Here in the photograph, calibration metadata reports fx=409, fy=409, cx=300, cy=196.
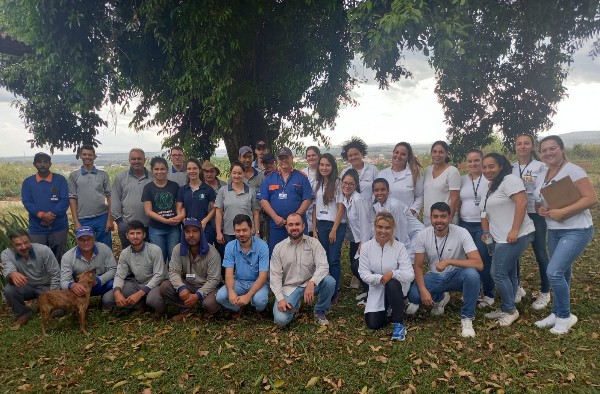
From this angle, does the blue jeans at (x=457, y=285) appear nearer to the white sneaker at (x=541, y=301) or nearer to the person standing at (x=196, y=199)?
the white sneaker at (x=541, y=301)

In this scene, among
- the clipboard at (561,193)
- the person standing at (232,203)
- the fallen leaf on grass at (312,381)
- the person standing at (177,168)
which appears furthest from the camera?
the person standing at (177,168)

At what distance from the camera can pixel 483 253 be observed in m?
5.54

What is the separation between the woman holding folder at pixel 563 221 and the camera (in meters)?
4.58

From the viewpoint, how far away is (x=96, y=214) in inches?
262

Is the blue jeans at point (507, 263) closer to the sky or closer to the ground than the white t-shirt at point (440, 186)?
closer to the ground

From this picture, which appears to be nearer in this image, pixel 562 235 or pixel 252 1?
pixel 562 235

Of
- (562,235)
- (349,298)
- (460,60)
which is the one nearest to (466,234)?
(562,235)

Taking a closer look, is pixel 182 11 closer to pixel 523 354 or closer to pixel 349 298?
pixel 349 298

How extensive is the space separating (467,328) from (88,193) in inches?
233

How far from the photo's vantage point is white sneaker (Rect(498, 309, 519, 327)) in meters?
5.08

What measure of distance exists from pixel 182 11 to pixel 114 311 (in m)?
5.56

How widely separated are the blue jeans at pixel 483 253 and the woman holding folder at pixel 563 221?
32.3 inches

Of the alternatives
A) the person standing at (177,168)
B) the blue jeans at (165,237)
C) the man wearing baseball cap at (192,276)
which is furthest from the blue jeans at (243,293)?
the person standing at (177,168)

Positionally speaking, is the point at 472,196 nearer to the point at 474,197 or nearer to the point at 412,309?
the point at 474,197
